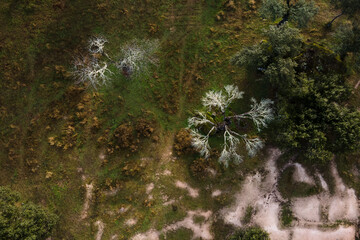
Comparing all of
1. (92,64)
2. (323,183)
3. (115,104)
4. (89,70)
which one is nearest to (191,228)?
(323,183)

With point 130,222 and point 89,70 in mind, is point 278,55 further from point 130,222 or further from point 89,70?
point 130,222

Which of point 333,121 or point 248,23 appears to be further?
point 248,23

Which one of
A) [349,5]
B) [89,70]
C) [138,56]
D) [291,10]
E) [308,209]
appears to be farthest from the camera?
[138,56]

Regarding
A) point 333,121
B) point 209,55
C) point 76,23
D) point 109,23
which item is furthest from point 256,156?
point 76,23

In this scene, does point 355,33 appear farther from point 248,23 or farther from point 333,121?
point 248,23

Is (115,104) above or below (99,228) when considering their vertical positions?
above

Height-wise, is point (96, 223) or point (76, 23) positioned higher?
point (76, 23)

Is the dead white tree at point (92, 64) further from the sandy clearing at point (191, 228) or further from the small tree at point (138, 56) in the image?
the sandy clearing at point (191, 228)
